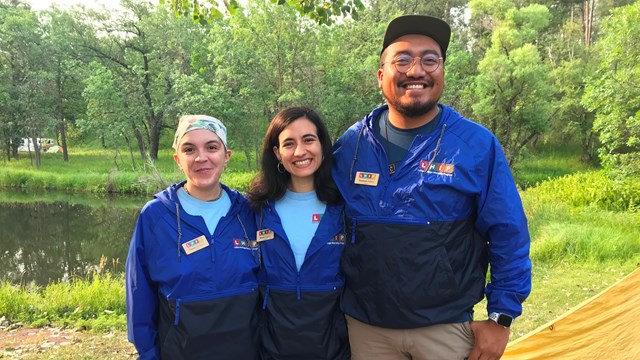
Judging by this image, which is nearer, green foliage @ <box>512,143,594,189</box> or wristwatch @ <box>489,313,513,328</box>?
wristwatch @ <box>489,313,513,328</box>

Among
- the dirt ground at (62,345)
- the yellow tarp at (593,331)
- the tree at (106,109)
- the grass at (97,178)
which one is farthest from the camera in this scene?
the tree at (106,109)

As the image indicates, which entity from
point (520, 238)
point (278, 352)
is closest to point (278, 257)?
point (278, 352)

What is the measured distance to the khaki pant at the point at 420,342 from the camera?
2.19 m

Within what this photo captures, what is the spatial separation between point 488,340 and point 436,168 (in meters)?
0.87

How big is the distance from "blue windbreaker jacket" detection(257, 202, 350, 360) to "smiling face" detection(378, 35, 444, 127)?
69cm

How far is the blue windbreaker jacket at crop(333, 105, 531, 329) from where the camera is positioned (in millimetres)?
2127

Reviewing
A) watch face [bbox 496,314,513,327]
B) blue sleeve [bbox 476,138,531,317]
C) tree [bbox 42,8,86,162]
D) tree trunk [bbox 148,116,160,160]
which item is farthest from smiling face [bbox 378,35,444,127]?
tree [bbox 42,8,86,162]

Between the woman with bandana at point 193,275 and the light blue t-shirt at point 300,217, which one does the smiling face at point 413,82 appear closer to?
the light blue t-shirt at point 300,217

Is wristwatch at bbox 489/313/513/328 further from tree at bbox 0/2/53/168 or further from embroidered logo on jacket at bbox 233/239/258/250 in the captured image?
tree at bbox 0/2/53/168

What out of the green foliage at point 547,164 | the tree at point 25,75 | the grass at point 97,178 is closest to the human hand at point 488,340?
the grass at point 97,178

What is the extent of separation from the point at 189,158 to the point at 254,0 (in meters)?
21.7

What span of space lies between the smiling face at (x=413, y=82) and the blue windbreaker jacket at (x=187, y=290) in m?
1.11

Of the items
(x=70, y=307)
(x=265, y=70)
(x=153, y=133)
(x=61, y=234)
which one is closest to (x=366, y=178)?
(x=70, y=307)

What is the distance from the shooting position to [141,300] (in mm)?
2262
